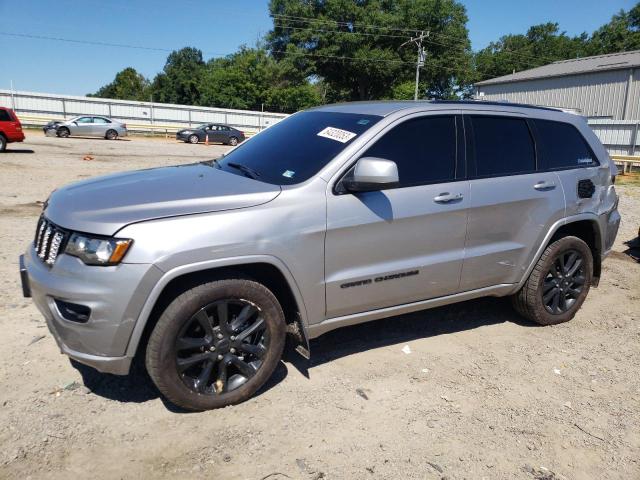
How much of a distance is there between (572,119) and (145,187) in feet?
12.4

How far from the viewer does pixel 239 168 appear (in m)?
3.76

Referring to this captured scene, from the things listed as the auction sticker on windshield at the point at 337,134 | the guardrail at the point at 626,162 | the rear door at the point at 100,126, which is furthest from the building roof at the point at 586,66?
the auction sticker on windshield at the point at 337,134

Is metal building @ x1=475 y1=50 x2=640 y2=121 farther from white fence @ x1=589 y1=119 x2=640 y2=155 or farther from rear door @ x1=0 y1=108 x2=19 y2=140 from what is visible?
rear door @ x1=0 y1=108 x2=19 y2=140

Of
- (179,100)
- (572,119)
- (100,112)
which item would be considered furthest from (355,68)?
(572,119)

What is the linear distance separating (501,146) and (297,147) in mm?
1655

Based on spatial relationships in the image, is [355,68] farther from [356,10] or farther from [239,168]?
[239,168]

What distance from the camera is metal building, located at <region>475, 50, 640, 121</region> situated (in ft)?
105

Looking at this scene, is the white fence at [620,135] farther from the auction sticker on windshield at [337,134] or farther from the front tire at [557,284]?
the auction sticker on windshield at [337,134]

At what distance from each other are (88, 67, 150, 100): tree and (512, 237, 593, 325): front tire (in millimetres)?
101283

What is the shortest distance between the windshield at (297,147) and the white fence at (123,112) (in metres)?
31.3

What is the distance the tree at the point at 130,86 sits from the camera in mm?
98375

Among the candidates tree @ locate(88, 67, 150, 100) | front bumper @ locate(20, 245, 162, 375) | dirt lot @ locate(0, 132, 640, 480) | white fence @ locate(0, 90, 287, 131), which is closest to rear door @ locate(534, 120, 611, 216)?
dirt lot @ locate(0, 132, 640, 480)

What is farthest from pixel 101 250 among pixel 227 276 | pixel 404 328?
pixel 404 328

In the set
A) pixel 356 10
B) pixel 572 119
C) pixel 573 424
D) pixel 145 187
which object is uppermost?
pixel 356 10
